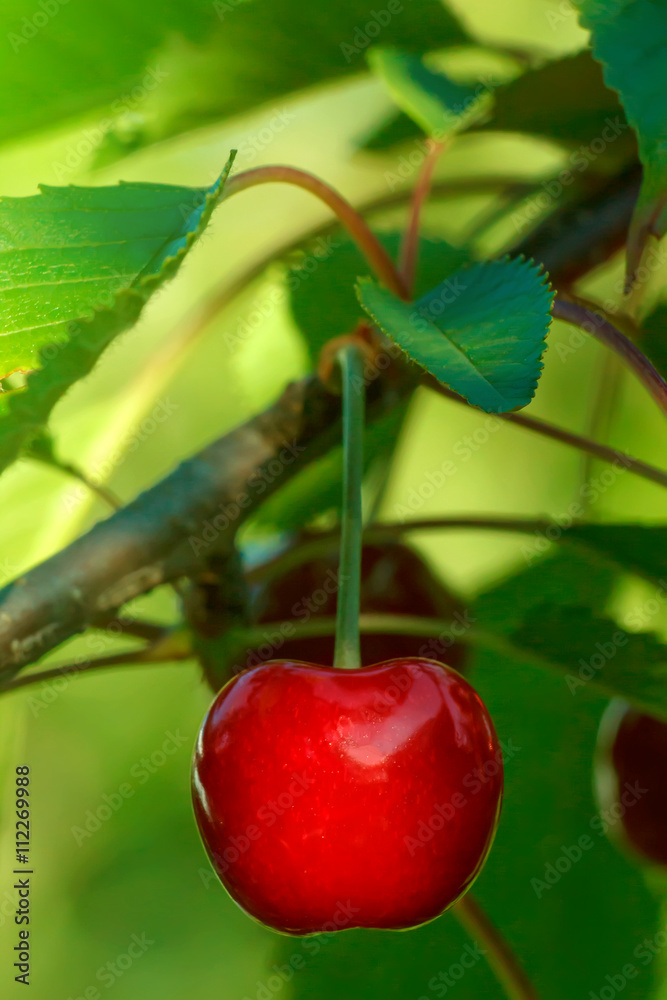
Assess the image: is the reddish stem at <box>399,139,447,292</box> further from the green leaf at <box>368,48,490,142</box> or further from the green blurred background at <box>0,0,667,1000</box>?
the green blurred background at <box>0,0,667,1000</box>

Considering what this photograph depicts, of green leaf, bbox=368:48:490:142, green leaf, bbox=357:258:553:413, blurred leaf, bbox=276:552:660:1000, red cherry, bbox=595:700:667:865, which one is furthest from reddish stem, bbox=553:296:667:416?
blurred leaf, bbox=276:552:660:1000

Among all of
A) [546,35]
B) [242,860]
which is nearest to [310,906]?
[242,860]

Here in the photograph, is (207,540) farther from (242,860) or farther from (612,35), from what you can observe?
(612,35)

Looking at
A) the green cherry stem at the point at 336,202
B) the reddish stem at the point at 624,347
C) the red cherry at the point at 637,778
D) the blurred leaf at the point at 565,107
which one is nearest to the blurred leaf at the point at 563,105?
the blurred leaf at the point at 565,107

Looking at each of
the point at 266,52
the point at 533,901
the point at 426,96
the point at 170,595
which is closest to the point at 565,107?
the point at 426,96

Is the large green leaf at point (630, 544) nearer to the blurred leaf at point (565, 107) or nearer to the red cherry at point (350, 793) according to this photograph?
the red cherry at point (350, 793)

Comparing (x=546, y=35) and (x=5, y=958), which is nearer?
(x=546, y=35)

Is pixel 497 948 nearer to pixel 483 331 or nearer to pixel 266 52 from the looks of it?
pixel 483 331
